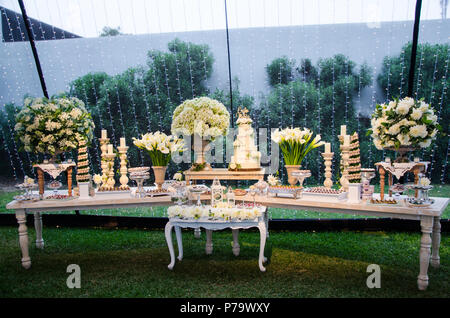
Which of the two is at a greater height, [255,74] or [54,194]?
[255,74]

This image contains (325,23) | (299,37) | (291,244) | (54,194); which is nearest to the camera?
(54,194)

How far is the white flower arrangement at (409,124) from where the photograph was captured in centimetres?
363

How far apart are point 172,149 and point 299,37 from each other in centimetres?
295

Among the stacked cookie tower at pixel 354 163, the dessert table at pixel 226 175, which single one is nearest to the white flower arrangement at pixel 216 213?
the dessert table at pixel 226 175

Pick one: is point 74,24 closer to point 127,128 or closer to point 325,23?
point 127,128

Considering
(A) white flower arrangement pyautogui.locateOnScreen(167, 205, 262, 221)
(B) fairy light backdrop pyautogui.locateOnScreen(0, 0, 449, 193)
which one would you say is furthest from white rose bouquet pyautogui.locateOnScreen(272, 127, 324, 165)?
(B) fairy light backdrop pyautogui.locateOnScreen(0, 0, 449, 193)

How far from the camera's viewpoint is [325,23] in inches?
217

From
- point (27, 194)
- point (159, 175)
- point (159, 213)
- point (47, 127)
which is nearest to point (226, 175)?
point (159, 175)

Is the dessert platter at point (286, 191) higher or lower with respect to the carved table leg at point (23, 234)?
higher

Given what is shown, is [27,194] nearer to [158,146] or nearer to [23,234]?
[23,234]

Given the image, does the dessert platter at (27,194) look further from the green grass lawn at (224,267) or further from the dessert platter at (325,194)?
the dessert platter at (325,194)

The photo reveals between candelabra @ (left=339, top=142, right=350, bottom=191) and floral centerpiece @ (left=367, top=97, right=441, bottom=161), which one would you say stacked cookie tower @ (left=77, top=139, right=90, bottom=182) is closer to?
candelabra @ (left=339, top=142, right=350, bottom=191)

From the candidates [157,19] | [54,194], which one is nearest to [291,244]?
[54,194]

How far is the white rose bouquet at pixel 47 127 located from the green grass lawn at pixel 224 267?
4.62ft
